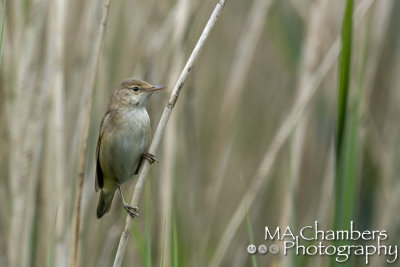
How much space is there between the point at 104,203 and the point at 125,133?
1.31 feet

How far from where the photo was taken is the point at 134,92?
8.09ft

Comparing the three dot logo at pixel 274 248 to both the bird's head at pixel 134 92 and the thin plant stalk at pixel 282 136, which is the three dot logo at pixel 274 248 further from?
the bird's head at pixel 134 92

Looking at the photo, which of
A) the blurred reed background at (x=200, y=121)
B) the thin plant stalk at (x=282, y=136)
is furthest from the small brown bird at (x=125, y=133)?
the thin plant stalk at (x=282, y=136)

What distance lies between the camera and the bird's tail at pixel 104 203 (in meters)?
2.61

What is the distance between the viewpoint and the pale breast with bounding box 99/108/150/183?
95.2 inches

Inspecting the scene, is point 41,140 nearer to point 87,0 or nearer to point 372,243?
point 87,0

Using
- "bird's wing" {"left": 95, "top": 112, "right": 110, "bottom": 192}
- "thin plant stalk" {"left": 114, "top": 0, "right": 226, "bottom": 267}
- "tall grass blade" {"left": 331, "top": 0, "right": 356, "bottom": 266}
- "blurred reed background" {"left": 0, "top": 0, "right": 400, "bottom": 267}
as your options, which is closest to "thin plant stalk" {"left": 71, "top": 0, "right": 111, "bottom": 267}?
"thin plant stalk" {"left": 114, "top": 0, "right": 226, "bottom": 267}

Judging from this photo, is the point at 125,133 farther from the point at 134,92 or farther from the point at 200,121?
the point at 200,121

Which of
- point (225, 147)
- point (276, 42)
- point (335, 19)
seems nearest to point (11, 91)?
point (225, 147)

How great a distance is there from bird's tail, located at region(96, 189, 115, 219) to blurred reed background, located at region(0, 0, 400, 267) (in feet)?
0.66

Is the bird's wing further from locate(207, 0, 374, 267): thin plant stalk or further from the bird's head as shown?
locate(207, 0, 374, 267): thin plant stalk

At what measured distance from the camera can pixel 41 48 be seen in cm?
291

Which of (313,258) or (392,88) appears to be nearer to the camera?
(313,258)

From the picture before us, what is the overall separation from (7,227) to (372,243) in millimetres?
1909
